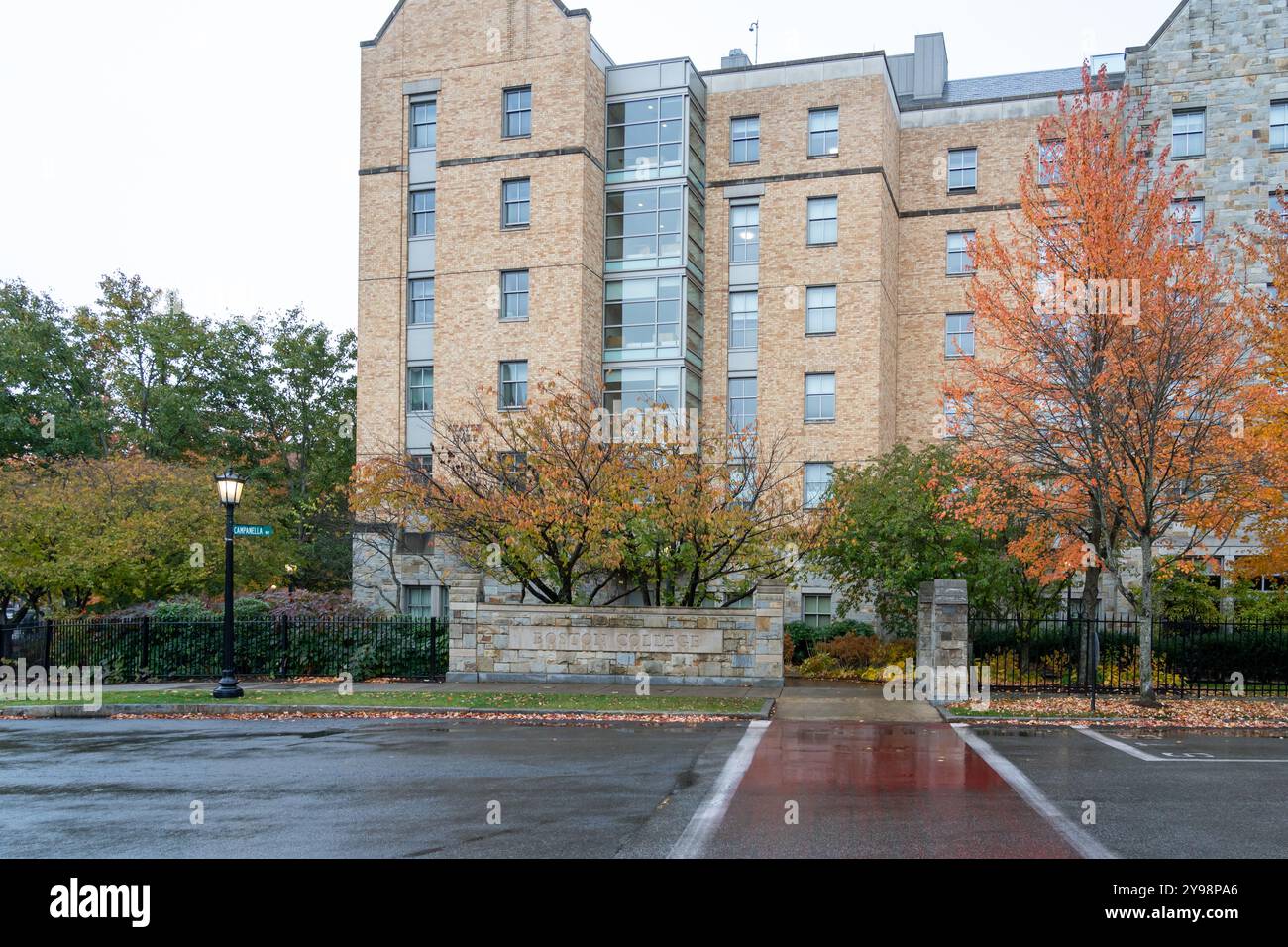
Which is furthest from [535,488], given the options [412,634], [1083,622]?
[1083,622]

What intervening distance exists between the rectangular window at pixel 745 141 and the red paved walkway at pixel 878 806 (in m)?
24.6

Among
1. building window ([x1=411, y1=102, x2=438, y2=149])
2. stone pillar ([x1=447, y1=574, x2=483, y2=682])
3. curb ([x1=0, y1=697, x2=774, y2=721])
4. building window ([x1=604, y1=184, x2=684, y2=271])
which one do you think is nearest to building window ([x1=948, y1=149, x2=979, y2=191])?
building window ([x1=604, y1=184, x2=684, y2=271])

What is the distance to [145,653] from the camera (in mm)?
24703

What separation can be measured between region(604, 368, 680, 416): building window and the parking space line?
62.4 ft

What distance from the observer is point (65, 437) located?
40688mm

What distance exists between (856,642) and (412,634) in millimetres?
10718

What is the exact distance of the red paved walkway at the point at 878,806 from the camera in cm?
866

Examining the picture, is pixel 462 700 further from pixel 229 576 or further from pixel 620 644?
pixel 229 576

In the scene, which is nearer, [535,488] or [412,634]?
[535,488]

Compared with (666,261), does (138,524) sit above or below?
below

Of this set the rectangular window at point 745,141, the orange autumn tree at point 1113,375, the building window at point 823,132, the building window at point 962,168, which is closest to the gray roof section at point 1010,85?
the building window at point 962,168
